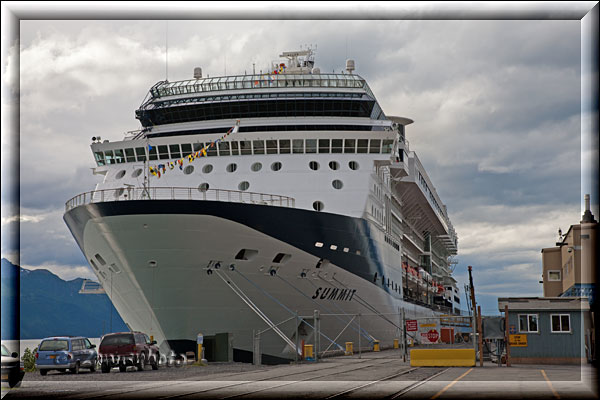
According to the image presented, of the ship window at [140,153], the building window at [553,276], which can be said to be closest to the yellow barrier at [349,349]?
the ship window at [140,153]

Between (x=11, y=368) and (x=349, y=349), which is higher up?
(x=11, y=368)

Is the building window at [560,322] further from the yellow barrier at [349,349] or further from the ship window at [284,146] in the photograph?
the ship window at [284,146]

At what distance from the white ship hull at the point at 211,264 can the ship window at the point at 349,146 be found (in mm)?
3999

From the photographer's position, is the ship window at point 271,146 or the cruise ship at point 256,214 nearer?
the cruise ship at point 256,214

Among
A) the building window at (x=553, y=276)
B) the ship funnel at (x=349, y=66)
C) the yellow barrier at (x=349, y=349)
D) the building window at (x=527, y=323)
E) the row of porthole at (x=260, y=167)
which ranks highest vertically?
the ship funnel at (x=349, y=66)

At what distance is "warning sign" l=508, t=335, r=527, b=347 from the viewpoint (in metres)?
20.7

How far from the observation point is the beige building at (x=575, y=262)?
87.9 ft

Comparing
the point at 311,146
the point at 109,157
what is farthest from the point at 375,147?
the point at 109,157

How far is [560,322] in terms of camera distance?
20312 millimetres

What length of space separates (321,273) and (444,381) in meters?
9.30

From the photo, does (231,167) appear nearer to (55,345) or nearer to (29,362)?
(29,362)

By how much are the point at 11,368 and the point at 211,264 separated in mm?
7818

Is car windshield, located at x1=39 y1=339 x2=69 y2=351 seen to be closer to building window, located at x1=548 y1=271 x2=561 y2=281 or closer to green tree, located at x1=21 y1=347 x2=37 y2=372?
green tree, located at x1=21 y1=347 x2=37 y2=372

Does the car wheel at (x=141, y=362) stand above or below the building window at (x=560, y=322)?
below
